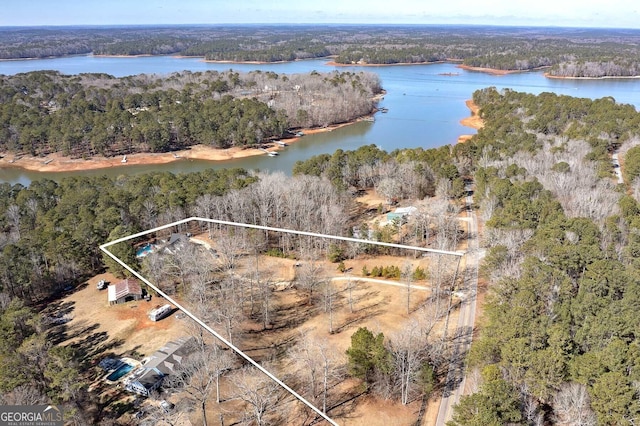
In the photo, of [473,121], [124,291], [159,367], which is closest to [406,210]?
[124,291]

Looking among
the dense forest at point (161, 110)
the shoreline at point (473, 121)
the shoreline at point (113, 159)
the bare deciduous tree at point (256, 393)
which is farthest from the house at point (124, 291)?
the shoreline at point (473, 121)

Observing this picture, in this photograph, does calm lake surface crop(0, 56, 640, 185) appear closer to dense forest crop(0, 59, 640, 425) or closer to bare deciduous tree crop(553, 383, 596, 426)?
dense forest crop(0, 59, 640, 425)

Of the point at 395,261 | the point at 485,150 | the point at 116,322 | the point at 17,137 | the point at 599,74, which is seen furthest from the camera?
the point at 599,74

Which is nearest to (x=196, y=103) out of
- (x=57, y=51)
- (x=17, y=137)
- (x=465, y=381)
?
(x=17, y=137)

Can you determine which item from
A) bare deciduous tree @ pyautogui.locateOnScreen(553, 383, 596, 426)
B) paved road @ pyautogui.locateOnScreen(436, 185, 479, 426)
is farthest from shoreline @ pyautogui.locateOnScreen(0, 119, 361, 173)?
bare deciduous tree @ pyautogui.locateOnScreen(553, 383, 596, 426)

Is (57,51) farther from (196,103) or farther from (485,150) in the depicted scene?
(485,150)

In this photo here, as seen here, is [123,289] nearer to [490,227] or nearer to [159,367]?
[159,367]

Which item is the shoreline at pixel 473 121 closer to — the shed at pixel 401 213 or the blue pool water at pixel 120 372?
the shed at pixel 401 213
